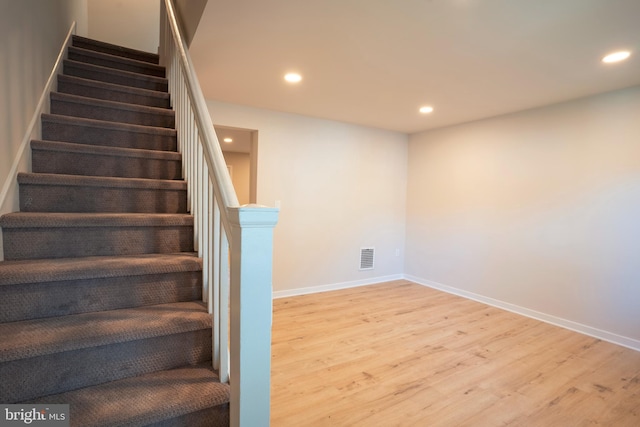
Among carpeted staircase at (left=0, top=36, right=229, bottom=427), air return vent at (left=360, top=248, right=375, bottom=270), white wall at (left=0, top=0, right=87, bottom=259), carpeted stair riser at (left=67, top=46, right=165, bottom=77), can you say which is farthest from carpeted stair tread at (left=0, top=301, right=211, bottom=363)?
air return vent at (left=360, top=248, right=375, bottom=270)

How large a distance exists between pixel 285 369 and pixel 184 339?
3.75 feet

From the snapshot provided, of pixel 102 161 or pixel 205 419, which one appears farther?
pixel 102 161

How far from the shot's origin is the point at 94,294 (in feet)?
4.61

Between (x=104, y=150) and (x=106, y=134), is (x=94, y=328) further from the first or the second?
(x=106, y=134)

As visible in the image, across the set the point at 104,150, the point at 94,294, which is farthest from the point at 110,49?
the point at 94,294

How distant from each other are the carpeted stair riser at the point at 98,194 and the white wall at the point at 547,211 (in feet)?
11.3

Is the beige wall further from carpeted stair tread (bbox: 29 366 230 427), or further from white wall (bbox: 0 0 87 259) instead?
carpeted stair tread (bbox: 29 366 230 427)

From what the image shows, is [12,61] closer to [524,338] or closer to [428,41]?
[428,41]

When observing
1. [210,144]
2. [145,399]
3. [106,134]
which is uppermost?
[106,134]

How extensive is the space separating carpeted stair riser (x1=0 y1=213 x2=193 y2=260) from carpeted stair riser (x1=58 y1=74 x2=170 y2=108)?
1.29 metres

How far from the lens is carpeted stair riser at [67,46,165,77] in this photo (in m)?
2.76

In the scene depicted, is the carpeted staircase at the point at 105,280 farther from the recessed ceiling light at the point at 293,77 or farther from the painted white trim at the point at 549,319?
the painted white trim at the point at 549,319

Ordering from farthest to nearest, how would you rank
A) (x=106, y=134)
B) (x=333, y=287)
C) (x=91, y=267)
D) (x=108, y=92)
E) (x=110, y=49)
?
(x=333, y=287) < (x=110, y=49) < (x=108, y=92) < (x=106, y=134) < (x=91, y=267)

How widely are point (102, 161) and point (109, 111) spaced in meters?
0.53
